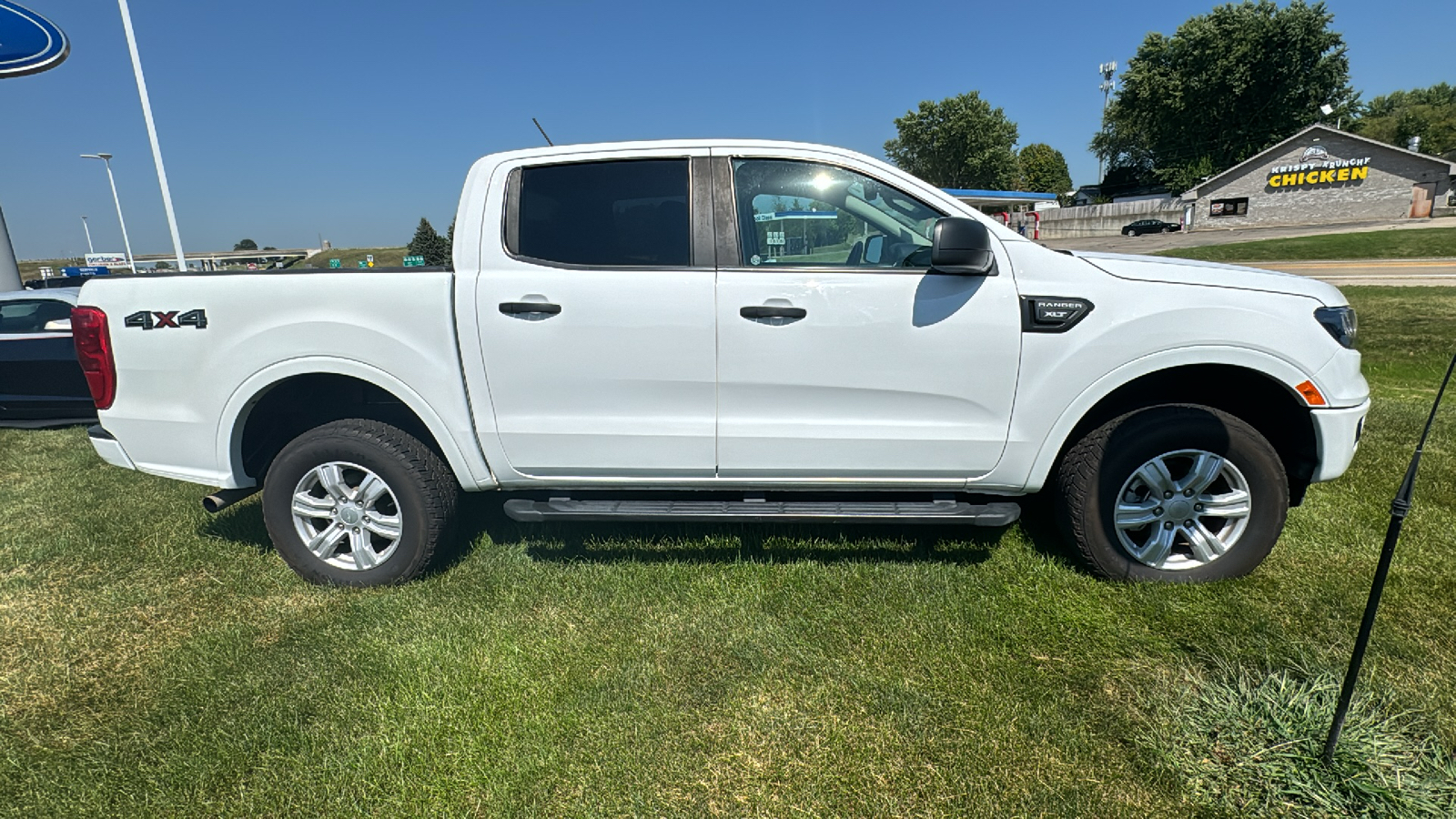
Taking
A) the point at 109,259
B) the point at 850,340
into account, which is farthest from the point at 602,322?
the point at 109,259

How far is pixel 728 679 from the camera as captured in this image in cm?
258

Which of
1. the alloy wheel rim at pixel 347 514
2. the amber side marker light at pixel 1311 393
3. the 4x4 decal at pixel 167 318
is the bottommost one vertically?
the alloy wheel rim at pixel 347 514

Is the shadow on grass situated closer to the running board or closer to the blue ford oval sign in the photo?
the running board

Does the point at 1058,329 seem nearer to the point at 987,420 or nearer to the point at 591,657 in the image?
the point at 987,420

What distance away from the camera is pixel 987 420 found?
9.61 feet

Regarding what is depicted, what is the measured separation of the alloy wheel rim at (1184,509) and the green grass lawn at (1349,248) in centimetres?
2072

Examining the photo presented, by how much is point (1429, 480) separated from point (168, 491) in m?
7.90

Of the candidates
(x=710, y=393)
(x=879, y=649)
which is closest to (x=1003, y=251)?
(x=710, y=393)

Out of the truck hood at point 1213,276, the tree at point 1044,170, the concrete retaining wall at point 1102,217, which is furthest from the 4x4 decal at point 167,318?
the tree at point 1044,170

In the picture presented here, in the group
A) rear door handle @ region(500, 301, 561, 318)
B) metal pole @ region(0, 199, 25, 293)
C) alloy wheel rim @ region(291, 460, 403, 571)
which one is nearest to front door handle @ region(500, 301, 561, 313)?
rear door handle @ region(500, 301, 561, 318)

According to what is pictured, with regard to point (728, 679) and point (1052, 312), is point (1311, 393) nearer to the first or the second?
point (1052, 312)

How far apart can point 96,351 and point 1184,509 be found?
15.8ft

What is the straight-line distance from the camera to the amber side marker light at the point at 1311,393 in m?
2.82

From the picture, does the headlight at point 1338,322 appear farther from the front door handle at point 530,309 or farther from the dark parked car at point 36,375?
the dark parked car at point 36,375
